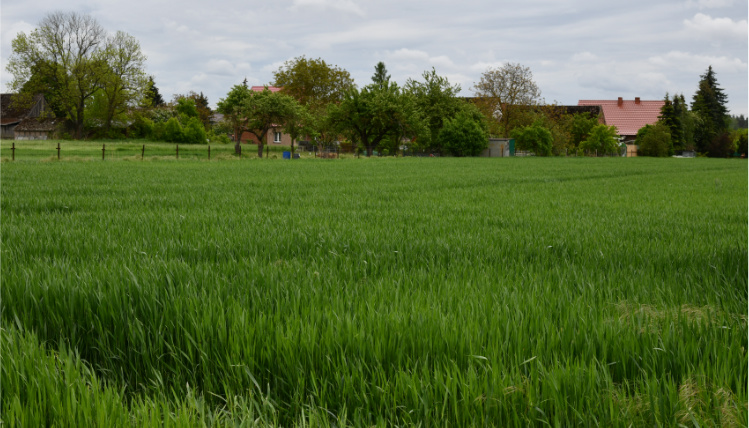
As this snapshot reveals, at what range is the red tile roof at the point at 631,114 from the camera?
299 feet

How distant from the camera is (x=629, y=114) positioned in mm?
93312

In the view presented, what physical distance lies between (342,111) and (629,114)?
61.4 m

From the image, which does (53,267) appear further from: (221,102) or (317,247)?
(221,102)

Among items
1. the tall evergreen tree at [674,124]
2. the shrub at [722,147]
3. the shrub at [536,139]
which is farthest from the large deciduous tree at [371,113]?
the shrub at [722,147]

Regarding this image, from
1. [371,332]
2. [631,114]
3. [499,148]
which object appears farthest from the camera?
[631,114]

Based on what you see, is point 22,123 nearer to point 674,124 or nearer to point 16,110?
point 16,110

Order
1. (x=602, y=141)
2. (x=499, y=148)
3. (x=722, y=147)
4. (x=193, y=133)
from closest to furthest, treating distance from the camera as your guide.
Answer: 1. (x=499, y=148)
2. (x=193, y=133)
3. (x=602, y=141)
4. (x=722, y=147)

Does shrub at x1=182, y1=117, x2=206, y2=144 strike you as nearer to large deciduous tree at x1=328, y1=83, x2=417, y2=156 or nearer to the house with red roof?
large deciduous tree at x1=328, y1=83, x2=417, y2=156

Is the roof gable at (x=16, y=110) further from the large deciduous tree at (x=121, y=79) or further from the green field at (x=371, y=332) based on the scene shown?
the green field at (x=371, y=332)

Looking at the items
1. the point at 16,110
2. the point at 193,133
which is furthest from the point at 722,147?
the point at 16,110

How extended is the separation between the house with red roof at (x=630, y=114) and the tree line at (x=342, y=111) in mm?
9208

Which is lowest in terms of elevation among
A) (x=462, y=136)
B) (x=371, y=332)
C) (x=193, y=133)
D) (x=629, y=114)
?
(x=371, y=332)

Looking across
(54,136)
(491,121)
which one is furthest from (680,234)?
(54,136)

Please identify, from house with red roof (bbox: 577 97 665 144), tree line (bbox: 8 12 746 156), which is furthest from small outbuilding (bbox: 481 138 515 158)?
house with red roof (bbox: 577 97 665 144)
